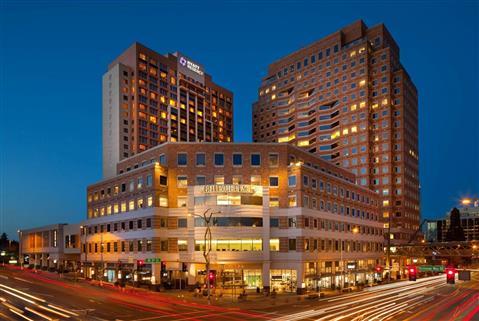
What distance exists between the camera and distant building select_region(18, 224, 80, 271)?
11362cm

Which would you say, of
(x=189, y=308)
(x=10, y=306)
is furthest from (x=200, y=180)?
(x=10, y=306)

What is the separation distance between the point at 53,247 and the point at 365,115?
10570 cm

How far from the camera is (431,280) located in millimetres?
111812

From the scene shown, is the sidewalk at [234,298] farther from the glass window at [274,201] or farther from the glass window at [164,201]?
the glass window at [274,201]

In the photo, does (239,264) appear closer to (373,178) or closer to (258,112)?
(373,178)

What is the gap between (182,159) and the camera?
79.8m

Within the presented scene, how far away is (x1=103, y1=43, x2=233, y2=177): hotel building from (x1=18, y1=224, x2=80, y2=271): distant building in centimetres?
3354

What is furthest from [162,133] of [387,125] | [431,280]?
[431,280]

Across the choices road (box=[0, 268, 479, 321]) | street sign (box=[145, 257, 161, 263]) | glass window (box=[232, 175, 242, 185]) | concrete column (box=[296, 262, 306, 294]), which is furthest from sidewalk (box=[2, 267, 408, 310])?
glass window (box=[232, 175, 242, 185])

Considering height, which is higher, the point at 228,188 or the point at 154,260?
the point at 228,188

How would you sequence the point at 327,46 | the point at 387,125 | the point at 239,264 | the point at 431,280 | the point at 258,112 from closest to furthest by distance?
the point at 239,264 < the point at 431,280 < the point at 387,125 < the point at 327,46 < the point at 258,112

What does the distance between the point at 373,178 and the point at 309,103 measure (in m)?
37.6

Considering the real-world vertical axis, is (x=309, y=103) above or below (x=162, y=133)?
above

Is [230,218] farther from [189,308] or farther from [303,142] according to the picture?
[303,142]
